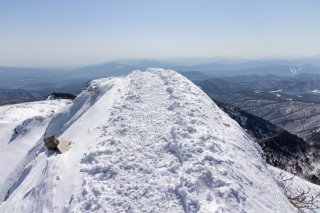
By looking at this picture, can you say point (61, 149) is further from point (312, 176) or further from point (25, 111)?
point (312, 176)

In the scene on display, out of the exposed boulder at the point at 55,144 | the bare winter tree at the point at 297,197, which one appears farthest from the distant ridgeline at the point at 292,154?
the exposed boulder at the point at 55,144

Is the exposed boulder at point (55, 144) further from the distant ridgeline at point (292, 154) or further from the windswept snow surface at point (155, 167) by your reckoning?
the distant ridgeline at point (292, 154)

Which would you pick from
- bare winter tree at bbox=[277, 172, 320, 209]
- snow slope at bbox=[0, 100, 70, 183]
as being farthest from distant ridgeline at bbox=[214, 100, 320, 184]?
bare winter tree at bbox=[277, 172, 320, 209]

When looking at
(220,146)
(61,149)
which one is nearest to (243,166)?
(220,146)

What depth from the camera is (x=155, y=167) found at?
604 inches

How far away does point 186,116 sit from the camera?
62.8 ft

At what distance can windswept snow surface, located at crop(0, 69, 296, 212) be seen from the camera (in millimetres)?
13602

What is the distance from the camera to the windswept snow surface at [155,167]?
13.6 meters

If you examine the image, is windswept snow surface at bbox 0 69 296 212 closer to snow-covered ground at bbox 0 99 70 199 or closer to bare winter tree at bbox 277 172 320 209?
bare winter tree at bbox 277 172 320 209

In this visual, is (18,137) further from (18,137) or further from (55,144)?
(55,144)

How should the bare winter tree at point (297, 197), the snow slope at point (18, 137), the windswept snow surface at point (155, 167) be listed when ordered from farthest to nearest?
the snow slope at point (18, 137) → the bare winter tree at point (297, 197) → the windswept snow surface at point (155, 167)

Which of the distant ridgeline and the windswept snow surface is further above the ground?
the windswept snow surface

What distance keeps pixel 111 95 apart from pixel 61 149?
268 inches

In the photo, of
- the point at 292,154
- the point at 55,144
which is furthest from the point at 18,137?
the point at 292,154
